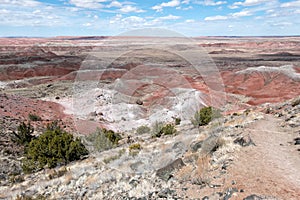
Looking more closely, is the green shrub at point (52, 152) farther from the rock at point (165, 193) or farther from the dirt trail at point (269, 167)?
the dirt trail at point (269, 167)

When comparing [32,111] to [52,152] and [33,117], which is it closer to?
[33,117]

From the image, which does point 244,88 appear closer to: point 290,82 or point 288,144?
point 290,82

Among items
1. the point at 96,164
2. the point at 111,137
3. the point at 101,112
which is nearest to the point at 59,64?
the point at 101,112

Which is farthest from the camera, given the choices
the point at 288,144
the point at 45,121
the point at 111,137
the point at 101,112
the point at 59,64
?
the point at 59,64

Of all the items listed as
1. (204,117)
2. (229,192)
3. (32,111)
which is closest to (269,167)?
(229,192)

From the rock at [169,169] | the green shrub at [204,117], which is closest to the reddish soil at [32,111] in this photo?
the green shrub at [204,117]

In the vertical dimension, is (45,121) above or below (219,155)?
below

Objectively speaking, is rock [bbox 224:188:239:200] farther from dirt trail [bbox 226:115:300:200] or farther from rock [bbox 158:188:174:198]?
rock [bbox 158:188:174:198]
